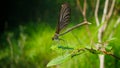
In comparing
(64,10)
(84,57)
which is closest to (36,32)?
(84,57)

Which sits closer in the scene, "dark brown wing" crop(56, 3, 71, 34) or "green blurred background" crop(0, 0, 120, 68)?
"dark brown wing" crop(56, 3, 71, 34)

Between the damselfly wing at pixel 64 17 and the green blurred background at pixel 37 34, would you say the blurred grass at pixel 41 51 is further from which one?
the damselfly wing at pixel 64 17

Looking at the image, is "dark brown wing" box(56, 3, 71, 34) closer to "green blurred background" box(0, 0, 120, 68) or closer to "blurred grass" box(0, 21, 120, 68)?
"green blurred background" box(0, 0, 120, 68)

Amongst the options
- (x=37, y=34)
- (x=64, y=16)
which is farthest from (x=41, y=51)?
(x=64, y=16)

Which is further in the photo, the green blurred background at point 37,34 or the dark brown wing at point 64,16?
the green blurred background at point 37,34

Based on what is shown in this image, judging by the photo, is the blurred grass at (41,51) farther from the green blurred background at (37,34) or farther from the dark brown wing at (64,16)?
the dark brown wing at (64,16)

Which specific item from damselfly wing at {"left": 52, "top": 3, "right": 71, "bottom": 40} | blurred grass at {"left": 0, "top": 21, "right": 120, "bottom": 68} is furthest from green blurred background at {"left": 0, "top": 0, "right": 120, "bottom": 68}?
damselfly wing at {"left": 52, "top": 3, "right": 71, "bottom": 40}

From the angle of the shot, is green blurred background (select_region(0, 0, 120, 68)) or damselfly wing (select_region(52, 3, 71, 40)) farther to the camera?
green blurred background (select_region(0, 0, 120, 68))

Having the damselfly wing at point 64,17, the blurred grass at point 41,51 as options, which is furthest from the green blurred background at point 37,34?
the damselfly wing at point 64,17

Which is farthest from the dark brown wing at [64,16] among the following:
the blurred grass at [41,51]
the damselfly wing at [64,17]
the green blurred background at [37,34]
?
the blurred grass at [41,51]
